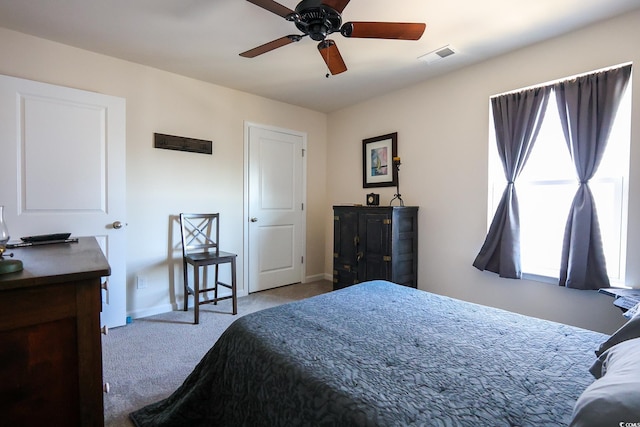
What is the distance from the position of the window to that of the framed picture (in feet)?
3.55

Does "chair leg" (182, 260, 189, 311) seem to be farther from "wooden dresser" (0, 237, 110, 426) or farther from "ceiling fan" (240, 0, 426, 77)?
"ceiling fan" (240, 0, 426, 77)

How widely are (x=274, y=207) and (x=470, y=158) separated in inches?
94.0

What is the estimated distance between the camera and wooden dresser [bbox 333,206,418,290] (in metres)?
3.09

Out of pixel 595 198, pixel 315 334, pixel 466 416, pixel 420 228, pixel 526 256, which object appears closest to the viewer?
pixel 466 416

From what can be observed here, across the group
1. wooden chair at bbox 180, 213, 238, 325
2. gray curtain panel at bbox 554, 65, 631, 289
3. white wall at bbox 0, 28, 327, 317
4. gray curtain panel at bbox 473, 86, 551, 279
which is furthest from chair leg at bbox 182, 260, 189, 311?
gray curtain panel at bbox 554, 65, 631, 289

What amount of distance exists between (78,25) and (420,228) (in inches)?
138

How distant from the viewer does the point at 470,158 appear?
2.94 metres

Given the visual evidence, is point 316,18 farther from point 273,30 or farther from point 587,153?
point 587,153

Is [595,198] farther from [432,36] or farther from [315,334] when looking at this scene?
[315,334]

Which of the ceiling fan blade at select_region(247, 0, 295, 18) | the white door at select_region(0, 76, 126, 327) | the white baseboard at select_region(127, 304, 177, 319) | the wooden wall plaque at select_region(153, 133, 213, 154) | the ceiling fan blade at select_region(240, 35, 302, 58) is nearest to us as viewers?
the ceiling fan blade at select_region(247, 0, 295, 18)

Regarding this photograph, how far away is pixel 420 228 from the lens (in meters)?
3.37

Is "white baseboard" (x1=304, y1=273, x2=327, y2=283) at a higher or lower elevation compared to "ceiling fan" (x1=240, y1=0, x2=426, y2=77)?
lower

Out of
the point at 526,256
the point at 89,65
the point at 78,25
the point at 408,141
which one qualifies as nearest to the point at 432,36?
the point at 408,141

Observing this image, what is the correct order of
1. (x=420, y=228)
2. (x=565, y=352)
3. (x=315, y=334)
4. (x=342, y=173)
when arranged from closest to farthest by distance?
(x=565, y=352)
(x=315, y=334)
(x=420, y=228)
(x=342, y=173)
